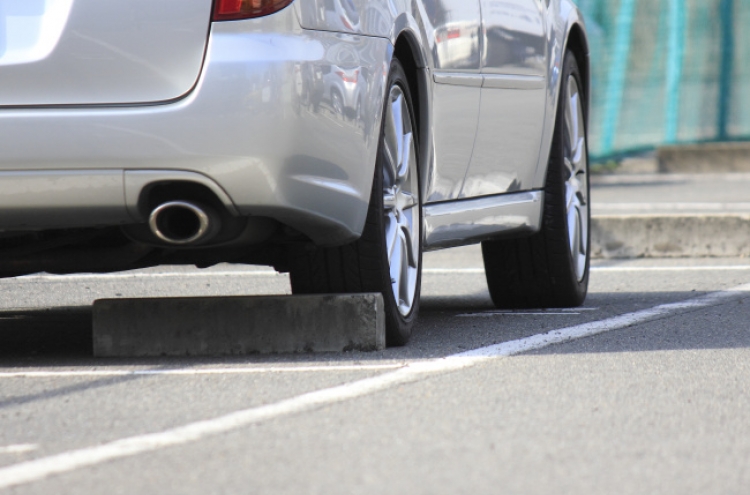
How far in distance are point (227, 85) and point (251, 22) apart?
19 centimetres

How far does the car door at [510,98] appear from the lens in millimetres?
5336

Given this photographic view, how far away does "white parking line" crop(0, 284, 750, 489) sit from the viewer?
3.00 metres

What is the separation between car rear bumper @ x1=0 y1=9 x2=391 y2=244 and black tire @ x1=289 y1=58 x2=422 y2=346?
0.45 meters

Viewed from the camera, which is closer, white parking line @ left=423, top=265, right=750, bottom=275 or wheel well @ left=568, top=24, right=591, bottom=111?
wheel well @ left=568, top=24, right=591, bottom=111

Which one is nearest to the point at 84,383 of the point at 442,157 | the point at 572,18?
the point at 442,157

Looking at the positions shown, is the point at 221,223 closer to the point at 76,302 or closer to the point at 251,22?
the point at 251,22

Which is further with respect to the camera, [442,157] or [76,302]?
[76,302]

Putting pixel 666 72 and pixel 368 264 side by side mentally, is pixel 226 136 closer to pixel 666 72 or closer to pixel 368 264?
pixel 368 264

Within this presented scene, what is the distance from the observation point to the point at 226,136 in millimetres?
3943

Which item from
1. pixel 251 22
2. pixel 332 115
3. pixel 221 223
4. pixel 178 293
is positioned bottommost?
pixel 178 293

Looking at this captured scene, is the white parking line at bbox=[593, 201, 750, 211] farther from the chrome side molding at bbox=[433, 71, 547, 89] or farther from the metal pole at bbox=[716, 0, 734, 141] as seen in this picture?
the chrome side molding at bbox=[433, 71, 547, 89]

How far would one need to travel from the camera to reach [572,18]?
633cm

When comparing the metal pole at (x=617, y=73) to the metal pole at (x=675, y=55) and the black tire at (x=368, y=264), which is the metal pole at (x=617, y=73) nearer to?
the metal pole at (x=675, y=55)

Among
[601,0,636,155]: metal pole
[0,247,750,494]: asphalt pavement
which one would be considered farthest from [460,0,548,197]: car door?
[601,0,636,155]: metal pole
